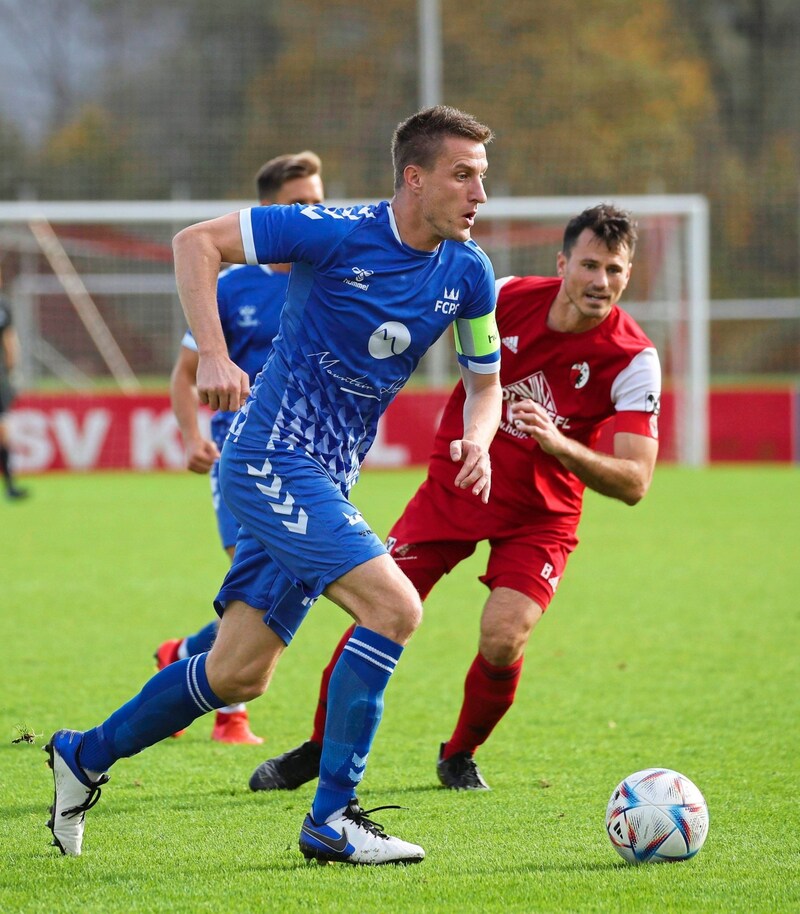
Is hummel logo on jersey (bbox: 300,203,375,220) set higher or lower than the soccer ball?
higher

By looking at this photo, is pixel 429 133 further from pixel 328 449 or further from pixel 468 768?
pixel 468 768

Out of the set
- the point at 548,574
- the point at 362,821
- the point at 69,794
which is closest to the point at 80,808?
the point at 69,794

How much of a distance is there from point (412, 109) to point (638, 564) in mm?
19343

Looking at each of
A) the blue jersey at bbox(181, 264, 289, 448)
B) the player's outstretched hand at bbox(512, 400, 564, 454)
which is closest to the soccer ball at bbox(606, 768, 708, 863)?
the player's outstretched hand at bbox(512, 400, 564, 454)

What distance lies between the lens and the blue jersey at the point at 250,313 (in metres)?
5.60

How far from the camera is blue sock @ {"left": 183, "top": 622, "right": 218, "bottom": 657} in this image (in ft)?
17.4

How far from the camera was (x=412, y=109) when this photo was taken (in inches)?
1104

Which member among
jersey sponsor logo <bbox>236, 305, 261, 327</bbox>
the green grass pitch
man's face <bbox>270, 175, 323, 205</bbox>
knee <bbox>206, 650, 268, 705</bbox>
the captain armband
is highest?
man's face <bbox>270, 175, 323, 205</bbox>

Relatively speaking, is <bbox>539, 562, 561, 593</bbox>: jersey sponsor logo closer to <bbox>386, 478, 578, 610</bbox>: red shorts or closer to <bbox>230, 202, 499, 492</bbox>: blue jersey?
<bbox>386, 478, 578, 610</bbox>: red shorts

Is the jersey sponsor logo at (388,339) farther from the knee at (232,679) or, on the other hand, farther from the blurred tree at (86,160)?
the blurred tree at (86,160)

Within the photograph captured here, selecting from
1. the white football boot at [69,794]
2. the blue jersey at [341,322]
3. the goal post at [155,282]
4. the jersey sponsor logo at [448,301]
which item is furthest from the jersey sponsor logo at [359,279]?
the goal post at [155,282]

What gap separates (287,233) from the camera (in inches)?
154

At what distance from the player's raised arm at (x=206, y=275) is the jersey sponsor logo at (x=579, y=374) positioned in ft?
5.32

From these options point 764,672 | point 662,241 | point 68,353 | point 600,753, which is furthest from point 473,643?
point 68,353
